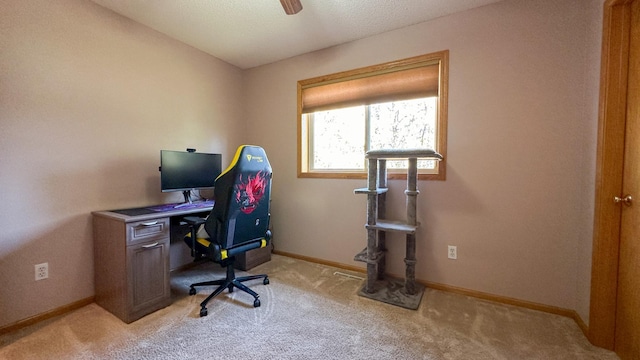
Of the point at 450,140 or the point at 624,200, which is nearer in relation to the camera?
the point at 624,200

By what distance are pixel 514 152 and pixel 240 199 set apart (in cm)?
222

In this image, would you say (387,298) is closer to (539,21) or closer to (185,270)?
(185,270)

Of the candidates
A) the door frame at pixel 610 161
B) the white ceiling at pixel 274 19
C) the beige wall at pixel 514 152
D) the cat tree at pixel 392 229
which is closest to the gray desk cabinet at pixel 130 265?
the cat tree at pixel 392 229

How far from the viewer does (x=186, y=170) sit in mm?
2434

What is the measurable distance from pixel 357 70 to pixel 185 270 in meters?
2.89

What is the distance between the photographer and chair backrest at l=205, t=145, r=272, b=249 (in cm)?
174

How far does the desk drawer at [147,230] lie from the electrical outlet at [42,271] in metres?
0.69

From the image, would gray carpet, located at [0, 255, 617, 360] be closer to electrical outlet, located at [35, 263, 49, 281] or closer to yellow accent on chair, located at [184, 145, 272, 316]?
yellow accent on chair, located at [184, 145, 272, 316]

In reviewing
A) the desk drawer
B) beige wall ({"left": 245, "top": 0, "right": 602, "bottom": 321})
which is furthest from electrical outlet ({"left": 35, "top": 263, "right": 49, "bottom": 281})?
beige wall ({"left": 245, "top": 0, "right": 602, "bottom": 321})

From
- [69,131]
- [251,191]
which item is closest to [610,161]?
[251,191]

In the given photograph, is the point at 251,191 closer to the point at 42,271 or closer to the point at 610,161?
the point at 42,271

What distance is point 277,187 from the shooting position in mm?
3182

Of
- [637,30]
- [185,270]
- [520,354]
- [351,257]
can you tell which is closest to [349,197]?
[351,257]

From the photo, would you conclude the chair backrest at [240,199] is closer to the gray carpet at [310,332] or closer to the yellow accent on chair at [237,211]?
the yellow accent on chair at [237,211]
